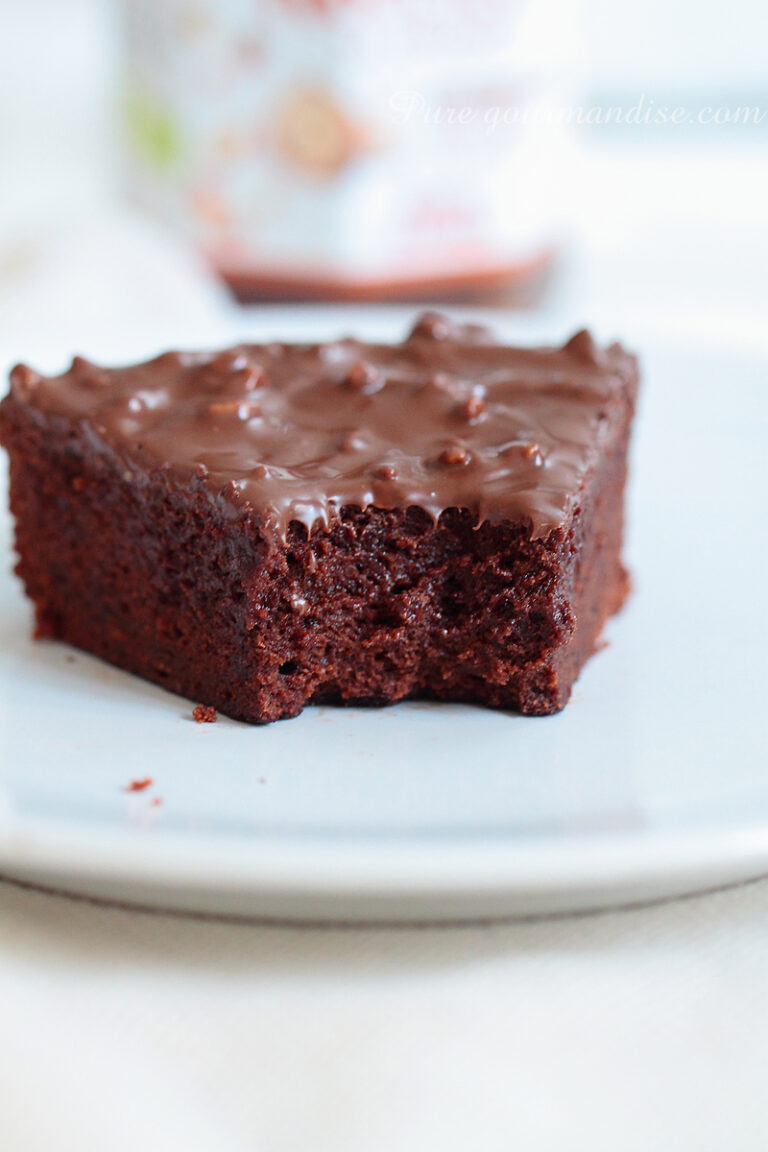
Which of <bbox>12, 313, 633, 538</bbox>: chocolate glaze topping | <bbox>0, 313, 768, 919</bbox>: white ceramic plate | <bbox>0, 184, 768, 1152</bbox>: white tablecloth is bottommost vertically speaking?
<bbox>0, 184, 768, 1152</bbox>: white tablecloth

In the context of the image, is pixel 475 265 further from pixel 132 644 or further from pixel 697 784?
pixel 697 784

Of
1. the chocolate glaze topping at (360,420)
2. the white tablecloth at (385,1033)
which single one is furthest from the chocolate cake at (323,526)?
the white tablecloth at (385,1033)

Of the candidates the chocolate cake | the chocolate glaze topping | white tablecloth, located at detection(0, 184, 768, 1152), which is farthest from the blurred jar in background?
white tablecloth, located at detection(0, 184, 768, 1152)

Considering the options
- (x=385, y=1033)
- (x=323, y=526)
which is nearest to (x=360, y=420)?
(x=323, y=526)

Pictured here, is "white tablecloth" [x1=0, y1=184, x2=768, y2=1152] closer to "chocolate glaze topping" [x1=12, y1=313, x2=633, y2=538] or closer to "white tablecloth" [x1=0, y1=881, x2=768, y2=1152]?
"white tablecloth" [x1=0, y1=881, x2=768, y2=1152]

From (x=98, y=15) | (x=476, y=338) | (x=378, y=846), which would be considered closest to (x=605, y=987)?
(x=378, y=846)

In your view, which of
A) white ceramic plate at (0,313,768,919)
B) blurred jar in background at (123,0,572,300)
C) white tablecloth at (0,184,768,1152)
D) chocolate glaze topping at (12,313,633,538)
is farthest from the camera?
blurred jar in background at (123,0,572,300)

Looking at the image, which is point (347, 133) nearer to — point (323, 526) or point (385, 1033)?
point (323, 526)
